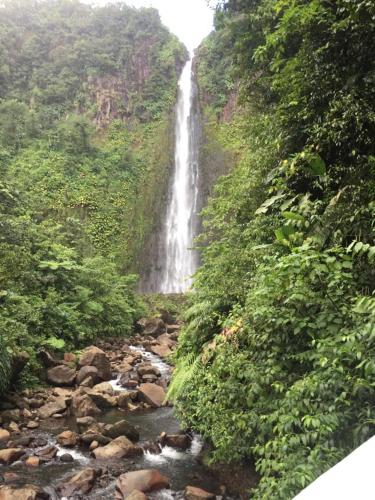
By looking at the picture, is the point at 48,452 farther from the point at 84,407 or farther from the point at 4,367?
the point at 4,367

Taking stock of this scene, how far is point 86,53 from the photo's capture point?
4050 cm

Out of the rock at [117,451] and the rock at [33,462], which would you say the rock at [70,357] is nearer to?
the rock at [117,451]

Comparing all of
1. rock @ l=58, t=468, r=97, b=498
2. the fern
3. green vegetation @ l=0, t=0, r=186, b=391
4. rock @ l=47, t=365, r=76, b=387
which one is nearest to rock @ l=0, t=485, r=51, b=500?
rock @ l=58, t=468, r=97, b=498

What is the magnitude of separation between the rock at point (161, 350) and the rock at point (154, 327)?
7.83 ft

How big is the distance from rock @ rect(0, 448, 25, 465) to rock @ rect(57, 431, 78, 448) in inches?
26.6

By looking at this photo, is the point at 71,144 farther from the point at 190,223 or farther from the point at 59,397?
the point at 59,397

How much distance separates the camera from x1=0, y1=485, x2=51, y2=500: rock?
471 centimetres

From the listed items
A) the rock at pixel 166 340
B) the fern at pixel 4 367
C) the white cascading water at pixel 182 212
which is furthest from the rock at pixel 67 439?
the white cascading water at pixel 182 212

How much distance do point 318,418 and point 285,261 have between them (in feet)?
4.63

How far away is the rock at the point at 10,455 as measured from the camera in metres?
5.84

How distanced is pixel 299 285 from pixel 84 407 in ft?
19.0

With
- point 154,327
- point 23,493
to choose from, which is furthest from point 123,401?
point 154,327

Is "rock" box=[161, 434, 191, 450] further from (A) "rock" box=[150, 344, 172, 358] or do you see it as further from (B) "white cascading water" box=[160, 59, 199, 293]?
(B) "white cascading water" box=[160, 59, 199, 293]

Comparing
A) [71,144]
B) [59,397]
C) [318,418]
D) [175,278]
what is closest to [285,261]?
[318,418]
